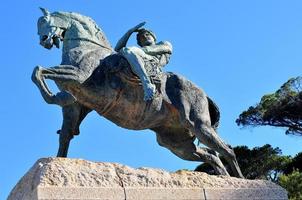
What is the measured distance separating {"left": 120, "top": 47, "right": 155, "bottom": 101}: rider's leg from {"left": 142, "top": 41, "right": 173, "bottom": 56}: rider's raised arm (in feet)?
1.90

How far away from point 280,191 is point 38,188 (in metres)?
2.97

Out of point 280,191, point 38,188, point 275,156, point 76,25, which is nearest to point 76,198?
point 38,188

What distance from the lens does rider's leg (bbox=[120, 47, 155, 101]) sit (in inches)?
298

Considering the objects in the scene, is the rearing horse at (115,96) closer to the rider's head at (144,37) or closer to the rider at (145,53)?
the rider at (145,53)

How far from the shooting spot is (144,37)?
28.7 ft

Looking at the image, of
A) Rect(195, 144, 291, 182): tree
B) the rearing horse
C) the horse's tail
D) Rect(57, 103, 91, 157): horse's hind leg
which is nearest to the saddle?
the rearing horse

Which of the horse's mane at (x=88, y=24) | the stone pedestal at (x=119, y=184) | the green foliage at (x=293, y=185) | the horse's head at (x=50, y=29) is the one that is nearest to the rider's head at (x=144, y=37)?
the horse's mane at (x=88, y=24)

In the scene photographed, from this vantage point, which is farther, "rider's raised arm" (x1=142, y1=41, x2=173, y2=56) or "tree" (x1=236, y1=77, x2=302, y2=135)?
"tree" (x1=236, y1=77, x2=302, y2=135)

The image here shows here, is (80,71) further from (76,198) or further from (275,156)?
(275,156)

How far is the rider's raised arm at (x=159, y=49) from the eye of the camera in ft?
27.8

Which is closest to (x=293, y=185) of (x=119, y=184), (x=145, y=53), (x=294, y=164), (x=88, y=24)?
(x=294, y=164)

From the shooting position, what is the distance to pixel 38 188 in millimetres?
5703

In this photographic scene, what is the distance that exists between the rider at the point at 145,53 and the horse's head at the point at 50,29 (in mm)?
854

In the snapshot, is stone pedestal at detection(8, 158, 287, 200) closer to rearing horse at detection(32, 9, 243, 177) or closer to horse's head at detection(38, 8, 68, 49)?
rearing horse at detection(32, 9, 243, 177)
